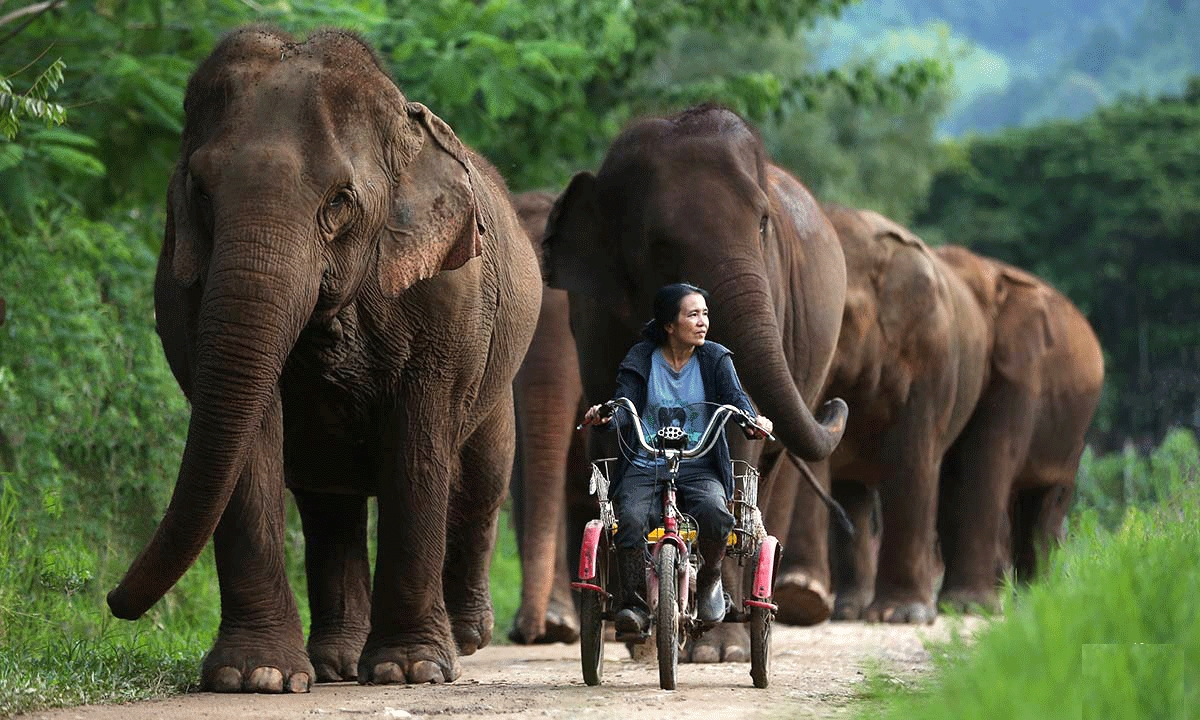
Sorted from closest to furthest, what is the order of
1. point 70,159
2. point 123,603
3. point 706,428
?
point 123,603, point 706,428, point 70,159

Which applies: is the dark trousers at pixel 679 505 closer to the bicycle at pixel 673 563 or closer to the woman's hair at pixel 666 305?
the bicycle at pixel 673 563

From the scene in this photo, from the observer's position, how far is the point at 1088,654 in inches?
242

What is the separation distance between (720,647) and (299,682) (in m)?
2.34

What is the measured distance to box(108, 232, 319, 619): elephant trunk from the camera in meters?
7.71

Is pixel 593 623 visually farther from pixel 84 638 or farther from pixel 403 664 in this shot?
pixel 84 638

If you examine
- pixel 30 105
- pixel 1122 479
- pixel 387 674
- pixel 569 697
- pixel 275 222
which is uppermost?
pixel 1122 479

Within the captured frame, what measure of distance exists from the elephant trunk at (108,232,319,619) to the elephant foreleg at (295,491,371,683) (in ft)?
6.18

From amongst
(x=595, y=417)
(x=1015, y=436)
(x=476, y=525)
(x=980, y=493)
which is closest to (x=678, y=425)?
(x=595, y=417)

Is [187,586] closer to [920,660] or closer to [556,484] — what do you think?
[556,484]

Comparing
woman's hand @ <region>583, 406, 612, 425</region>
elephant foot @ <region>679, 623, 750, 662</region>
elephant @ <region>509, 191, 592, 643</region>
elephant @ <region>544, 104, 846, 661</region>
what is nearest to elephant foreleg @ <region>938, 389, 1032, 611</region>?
elephant @ <region>509, 191, 592, 643</region>

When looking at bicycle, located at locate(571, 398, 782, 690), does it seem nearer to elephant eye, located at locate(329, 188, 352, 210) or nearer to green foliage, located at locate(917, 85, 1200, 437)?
elephant eye, located at locate(329, 188, 352, 210)

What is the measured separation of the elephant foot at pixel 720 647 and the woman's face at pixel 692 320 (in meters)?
1.79

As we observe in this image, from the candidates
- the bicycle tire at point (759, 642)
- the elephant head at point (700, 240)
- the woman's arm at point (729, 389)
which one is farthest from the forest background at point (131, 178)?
the woman's arm at point (729, 389)

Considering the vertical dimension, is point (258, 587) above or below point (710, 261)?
below
